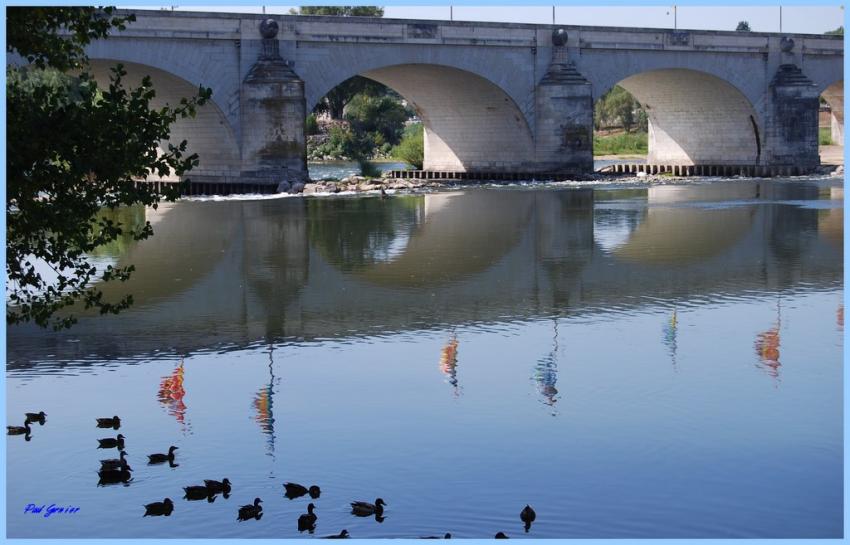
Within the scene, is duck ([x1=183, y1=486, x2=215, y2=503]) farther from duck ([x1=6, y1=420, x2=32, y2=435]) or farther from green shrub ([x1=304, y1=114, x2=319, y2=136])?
green shrub ([x1=304, y1=114, x2=319, y2=136])

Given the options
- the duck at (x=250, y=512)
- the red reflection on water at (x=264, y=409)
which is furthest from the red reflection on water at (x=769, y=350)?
the duck at (x=250, y=512)

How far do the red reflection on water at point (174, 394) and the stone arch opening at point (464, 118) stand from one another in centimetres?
3334

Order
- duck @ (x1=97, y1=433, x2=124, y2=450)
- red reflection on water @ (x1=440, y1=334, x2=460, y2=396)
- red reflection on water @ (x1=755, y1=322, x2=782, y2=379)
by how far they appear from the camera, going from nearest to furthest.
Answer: duck @ (x1=97, y1=433, x2=124, y2=450) < red reflection on water @ (x1=440, y1=334, x2=460, y2=396) < red reflection on water @ (x1=755, y1=322, x2=782, y2=379)

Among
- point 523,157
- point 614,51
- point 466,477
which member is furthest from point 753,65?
point 466,477

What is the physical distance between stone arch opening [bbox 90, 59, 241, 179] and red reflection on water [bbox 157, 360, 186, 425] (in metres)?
27.4

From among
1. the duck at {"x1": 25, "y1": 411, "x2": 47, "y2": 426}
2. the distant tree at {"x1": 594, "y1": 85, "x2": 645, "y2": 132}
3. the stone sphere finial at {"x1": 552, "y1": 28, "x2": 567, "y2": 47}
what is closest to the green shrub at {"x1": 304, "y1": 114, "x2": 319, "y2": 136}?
the distant tree at {"x1": 594, "y1": 85, "x2": 645, "y2": 132}

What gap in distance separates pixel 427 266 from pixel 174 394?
986 cm

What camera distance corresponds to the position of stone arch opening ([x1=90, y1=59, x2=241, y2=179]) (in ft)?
133

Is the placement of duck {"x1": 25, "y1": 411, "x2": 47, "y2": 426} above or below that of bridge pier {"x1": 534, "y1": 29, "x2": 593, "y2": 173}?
below

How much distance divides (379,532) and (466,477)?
124cm

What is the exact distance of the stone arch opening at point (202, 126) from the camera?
4050 centimetres

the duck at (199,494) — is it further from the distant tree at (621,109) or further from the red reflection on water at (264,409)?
the distant tree at (621,109)

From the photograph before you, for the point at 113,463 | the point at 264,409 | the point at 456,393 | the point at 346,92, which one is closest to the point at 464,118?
the point at 346,92

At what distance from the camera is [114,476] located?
9805 millimetres
